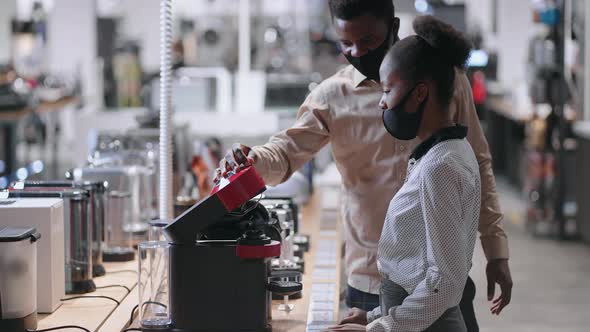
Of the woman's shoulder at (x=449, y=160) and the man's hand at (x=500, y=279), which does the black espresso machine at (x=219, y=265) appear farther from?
the man's hand at (x=500, y=279)

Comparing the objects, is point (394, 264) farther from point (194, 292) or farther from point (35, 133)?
point (35, 133)

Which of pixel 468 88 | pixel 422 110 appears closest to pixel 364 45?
pixel 468 88

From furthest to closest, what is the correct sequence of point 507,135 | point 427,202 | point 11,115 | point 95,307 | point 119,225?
point 507,135
point 11,115
point 119,225
point 95,307
point 427,202

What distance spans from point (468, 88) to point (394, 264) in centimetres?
89

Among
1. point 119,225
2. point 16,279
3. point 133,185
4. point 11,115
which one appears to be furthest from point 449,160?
point 11,115

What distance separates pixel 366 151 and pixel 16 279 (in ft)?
3.43

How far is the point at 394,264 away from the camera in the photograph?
2334 millimetres

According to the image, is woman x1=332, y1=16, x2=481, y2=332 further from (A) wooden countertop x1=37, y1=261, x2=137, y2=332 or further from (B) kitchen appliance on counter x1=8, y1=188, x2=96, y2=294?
(B) kitchen appliance on counter x1=8, y1=188, x2=96, y2=294

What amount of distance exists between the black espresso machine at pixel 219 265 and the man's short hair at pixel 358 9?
0.62 meters

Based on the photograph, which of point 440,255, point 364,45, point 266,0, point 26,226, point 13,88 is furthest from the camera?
point 266,0

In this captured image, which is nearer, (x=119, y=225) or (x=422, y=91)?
(x=422, y=91)

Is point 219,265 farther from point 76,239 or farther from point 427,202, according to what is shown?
point 76,239

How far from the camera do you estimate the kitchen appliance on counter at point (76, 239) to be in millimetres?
3033

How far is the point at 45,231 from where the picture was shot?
2.76m
